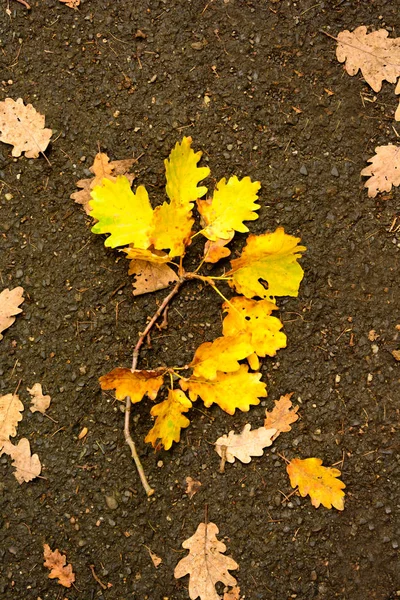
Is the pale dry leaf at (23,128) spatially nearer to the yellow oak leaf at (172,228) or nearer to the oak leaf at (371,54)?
the yellow oak leaf at (172,228)

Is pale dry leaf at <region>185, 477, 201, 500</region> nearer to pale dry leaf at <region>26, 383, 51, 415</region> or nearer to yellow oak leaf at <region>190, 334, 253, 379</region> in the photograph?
yellow oak leaf at <region>190, 334, 253, 379</region>

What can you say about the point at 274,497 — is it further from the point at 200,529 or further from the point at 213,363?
the point at 213,363

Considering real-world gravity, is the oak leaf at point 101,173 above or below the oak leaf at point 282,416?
above

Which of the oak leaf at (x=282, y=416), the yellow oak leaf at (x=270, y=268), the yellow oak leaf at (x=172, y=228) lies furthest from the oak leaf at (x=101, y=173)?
the oak leaf at (x=282, y=416)

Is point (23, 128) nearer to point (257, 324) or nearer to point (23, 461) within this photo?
point (257, 324)

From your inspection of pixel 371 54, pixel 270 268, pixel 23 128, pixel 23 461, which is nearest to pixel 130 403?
pixel 23 461

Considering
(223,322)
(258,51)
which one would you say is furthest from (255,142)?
(223,322)
